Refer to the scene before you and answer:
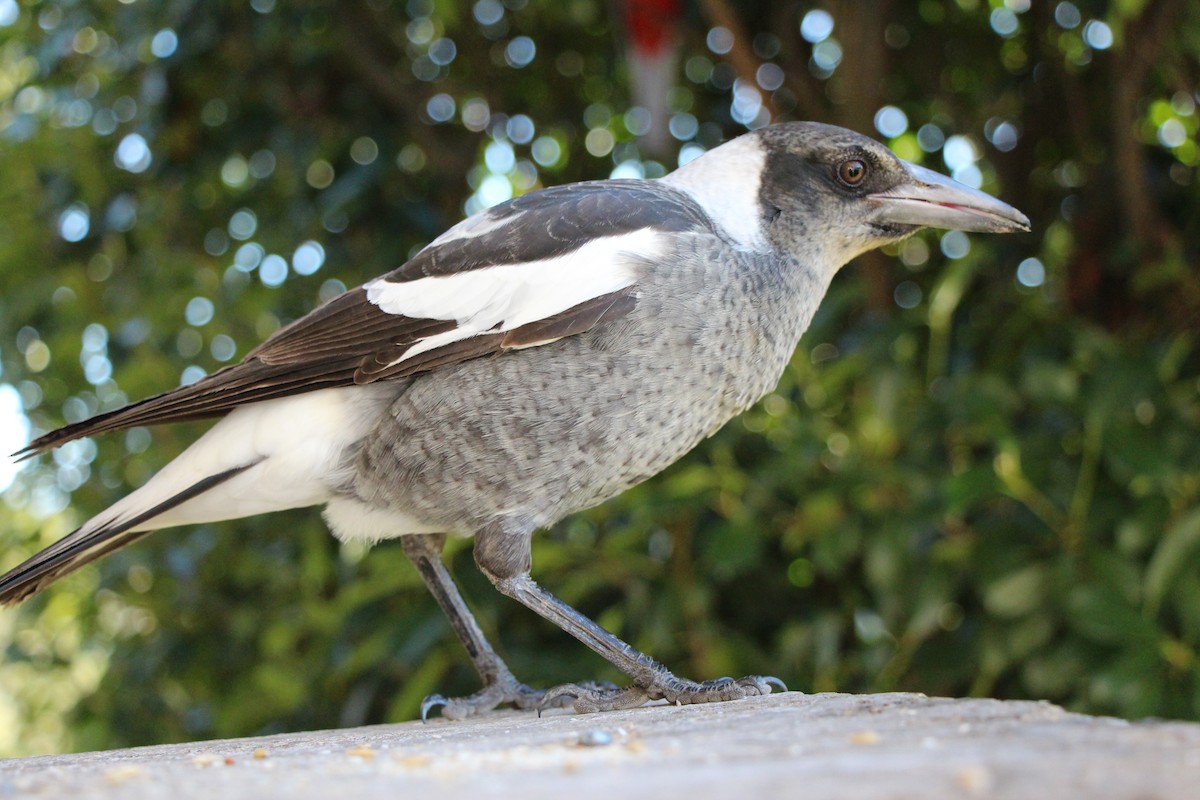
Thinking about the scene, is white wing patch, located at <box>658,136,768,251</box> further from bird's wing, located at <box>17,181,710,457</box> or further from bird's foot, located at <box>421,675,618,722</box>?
bird's foot, located at <box>421,675,618,722</box>

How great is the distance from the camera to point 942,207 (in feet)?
7.19

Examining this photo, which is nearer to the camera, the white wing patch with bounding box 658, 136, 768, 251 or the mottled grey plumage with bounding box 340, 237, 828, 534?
the mottled grey plumage with bounding box 340, 237, 828, 534

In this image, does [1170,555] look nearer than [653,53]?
Yes

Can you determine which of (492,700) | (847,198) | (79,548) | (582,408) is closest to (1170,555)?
(847,198)

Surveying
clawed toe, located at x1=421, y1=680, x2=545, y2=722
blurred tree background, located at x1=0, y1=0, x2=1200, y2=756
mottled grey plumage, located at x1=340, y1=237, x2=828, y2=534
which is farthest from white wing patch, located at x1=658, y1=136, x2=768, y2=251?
clawed toe, located at x1=421, y1=680, x2=545, y2=722

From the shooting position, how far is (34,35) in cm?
307

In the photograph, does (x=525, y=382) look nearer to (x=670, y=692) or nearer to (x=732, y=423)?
(x=670, y=692)

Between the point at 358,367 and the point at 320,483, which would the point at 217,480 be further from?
the point at 358,367

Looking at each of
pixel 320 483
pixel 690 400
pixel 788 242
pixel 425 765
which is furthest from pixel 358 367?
pixel 425 765

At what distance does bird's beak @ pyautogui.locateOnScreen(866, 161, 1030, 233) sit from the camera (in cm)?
215

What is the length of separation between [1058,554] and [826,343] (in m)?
0.75

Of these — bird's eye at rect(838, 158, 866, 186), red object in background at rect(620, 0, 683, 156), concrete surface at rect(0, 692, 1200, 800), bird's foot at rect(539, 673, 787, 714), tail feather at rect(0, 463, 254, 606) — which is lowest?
bird's foot at rect(539, 673, 787, 714)

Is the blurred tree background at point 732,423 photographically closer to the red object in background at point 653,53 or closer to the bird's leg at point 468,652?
the red object in background at point 653,53

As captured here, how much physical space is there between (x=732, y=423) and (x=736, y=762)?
1748 mm
